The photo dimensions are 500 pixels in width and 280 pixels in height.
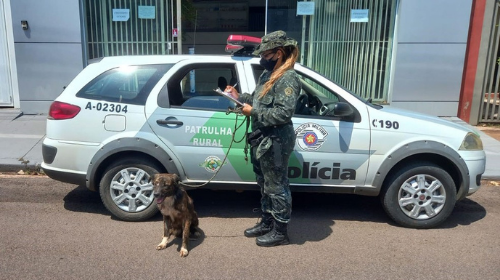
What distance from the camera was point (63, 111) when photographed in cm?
453

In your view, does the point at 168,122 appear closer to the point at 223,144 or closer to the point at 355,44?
the point at 223,144

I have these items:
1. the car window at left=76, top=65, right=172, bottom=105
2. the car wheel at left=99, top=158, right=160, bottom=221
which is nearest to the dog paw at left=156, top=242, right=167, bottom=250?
the car wheel at left=99, top=158, right=160, bottom=221

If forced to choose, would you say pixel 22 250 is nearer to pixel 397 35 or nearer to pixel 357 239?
pixel 357 239

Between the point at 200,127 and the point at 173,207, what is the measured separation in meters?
0.90

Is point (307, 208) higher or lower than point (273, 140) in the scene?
lower

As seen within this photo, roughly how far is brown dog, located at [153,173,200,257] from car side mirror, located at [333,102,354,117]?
1675mm

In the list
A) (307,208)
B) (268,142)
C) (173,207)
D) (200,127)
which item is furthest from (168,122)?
(307,208)

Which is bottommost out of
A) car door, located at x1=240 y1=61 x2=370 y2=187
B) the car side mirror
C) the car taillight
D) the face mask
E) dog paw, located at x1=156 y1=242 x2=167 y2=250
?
dog paw, located at x1=156 y1=242 x2=167 y2=250

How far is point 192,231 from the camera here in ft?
13.8

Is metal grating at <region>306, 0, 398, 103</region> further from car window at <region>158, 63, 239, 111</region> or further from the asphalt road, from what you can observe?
car window at <region>158, 63, 239, 111</region>

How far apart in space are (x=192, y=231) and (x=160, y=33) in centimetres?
652

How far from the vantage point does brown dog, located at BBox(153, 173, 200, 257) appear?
12.6ft

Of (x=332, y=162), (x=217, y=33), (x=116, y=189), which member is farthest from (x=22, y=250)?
(x=217, y=33)

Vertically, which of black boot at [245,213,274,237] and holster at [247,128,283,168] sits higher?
holster at [247,128,283,168]
